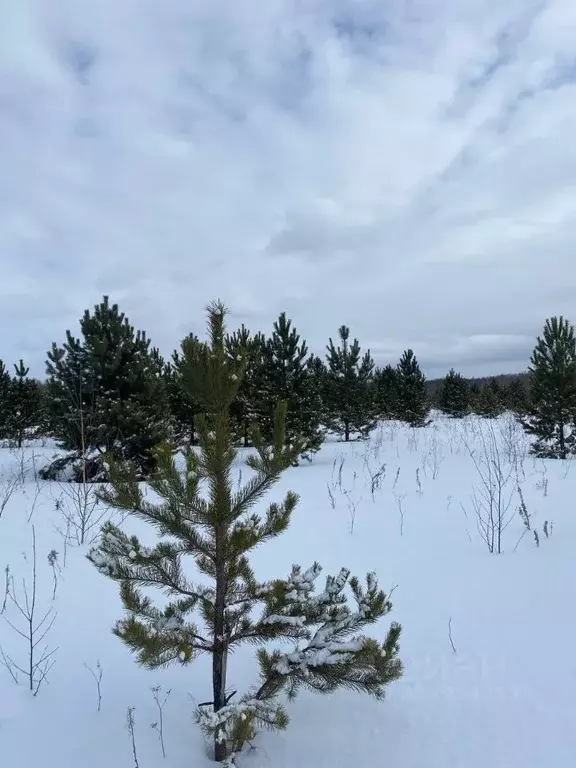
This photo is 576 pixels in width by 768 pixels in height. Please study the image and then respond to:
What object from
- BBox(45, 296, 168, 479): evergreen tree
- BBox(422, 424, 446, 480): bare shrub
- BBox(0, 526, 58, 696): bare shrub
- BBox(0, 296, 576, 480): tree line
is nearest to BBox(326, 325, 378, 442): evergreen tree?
BBox(0, 296, 576, 480): tree line

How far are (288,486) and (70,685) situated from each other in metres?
6.04

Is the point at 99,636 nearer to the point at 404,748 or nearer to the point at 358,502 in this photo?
the point at 404,748

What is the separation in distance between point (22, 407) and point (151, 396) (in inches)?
435

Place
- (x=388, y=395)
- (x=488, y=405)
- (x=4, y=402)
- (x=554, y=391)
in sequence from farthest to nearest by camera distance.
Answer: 1. (x=488, y=405)
2. (x=388, y=395)
3. (x=4, y=402)
4. (x=554, y=391)

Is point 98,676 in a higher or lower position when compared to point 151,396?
lower

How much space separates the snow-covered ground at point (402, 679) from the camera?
2332 millimetres

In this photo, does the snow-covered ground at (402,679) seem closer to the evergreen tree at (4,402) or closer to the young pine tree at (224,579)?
the young pine tree at (224,579)

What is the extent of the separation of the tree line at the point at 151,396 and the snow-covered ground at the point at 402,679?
61.5 inches

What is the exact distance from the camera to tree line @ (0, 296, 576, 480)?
9930 mm

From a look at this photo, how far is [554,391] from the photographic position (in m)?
13.6

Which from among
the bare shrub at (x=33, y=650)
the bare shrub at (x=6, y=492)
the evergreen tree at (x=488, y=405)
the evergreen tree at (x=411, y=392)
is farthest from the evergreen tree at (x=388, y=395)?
the bare shrub at (x=33, y=650)

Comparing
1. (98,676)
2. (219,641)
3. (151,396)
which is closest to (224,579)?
(219,641)

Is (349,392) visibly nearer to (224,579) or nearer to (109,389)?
(109,389)

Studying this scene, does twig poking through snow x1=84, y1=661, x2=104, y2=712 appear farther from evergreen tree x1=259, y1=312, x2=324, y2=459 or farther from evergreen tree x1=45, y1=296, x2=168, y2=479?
evergreen tree x1=259, y1=312, x2=324, y2=459
